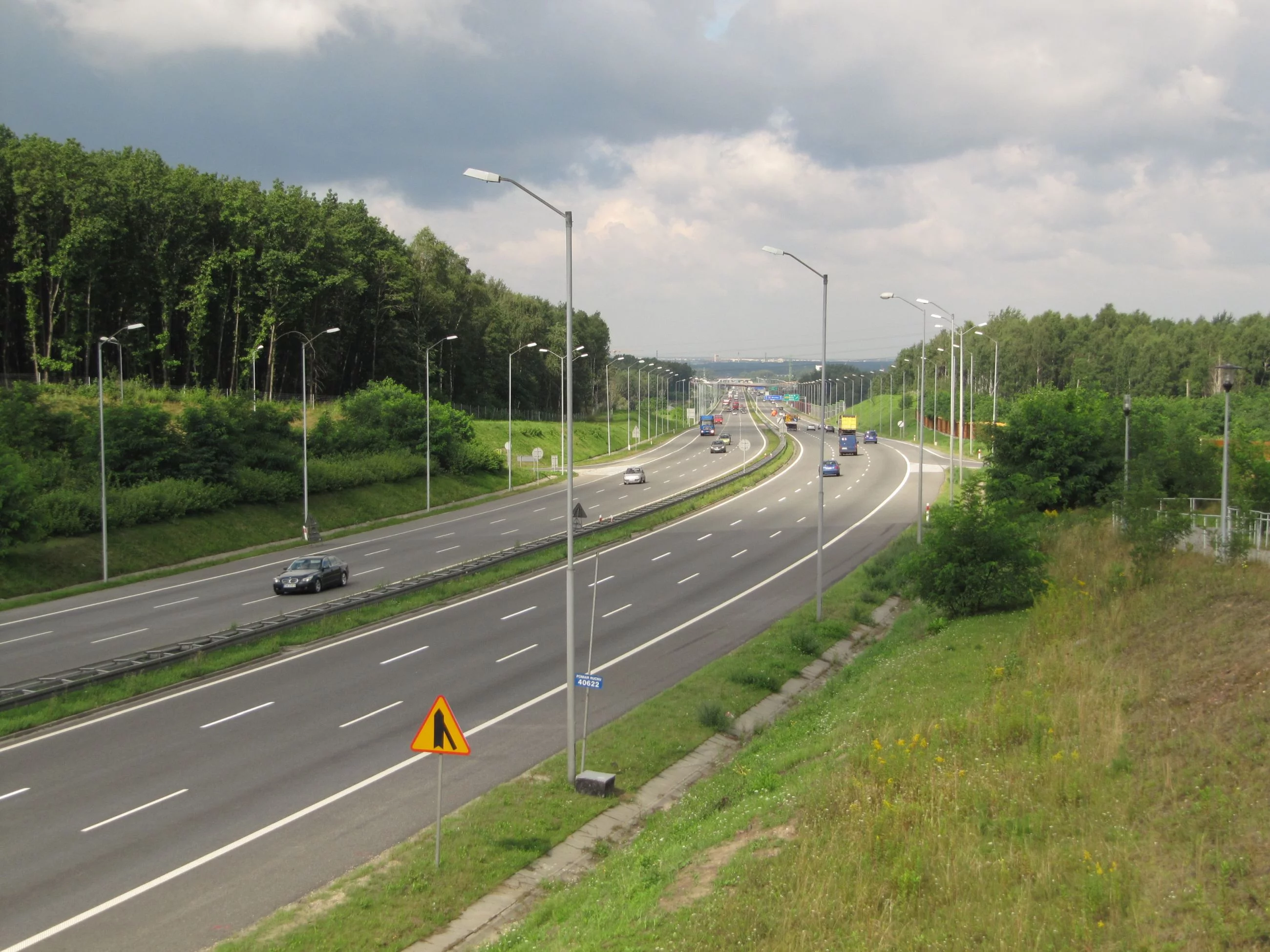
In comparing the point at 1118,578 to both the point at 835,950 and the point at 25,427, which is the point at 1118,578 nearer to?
the point at 835,950

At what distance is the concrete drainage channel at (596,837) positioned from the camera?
38.7ft

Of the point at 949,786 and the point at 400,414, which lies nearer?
the point at 949,786

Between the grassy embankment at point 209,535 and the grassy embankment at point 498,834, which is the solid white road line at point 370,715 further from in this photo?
the grassy embankment at point 209,535

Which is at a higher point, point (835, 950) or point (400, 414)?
point (400, 414)

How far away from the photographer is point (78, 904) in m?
12.2

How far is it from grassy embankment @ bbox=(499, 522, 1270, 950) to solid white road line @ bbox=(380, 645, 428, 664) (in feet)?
35.6

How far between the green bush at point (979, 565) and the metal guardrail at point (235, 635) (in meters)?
16.4

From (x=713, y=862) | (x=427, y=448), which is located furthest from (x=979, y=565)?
(x=427, y=448)

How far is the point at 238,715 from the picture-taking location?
20.5 metres

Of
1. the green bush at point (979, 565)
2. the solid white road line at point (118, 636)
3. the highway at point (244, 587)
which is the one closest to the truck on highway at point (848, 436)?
the highway at point (244, 587)

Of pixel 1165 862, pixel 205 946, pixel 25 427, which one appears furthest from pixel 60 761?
pixel 25 427

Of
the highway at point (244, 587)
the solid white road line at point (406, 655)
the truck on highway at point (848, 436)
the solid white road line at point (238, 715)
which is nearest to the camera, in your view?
the solid white road line at point (238, 715)

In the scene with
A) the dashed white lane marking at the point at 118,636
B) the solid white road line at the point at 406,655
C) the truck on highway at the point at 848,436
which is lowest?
the dashed white lane marking at the point at 118,636

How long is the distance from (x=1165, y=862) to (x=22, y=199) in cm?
7300
